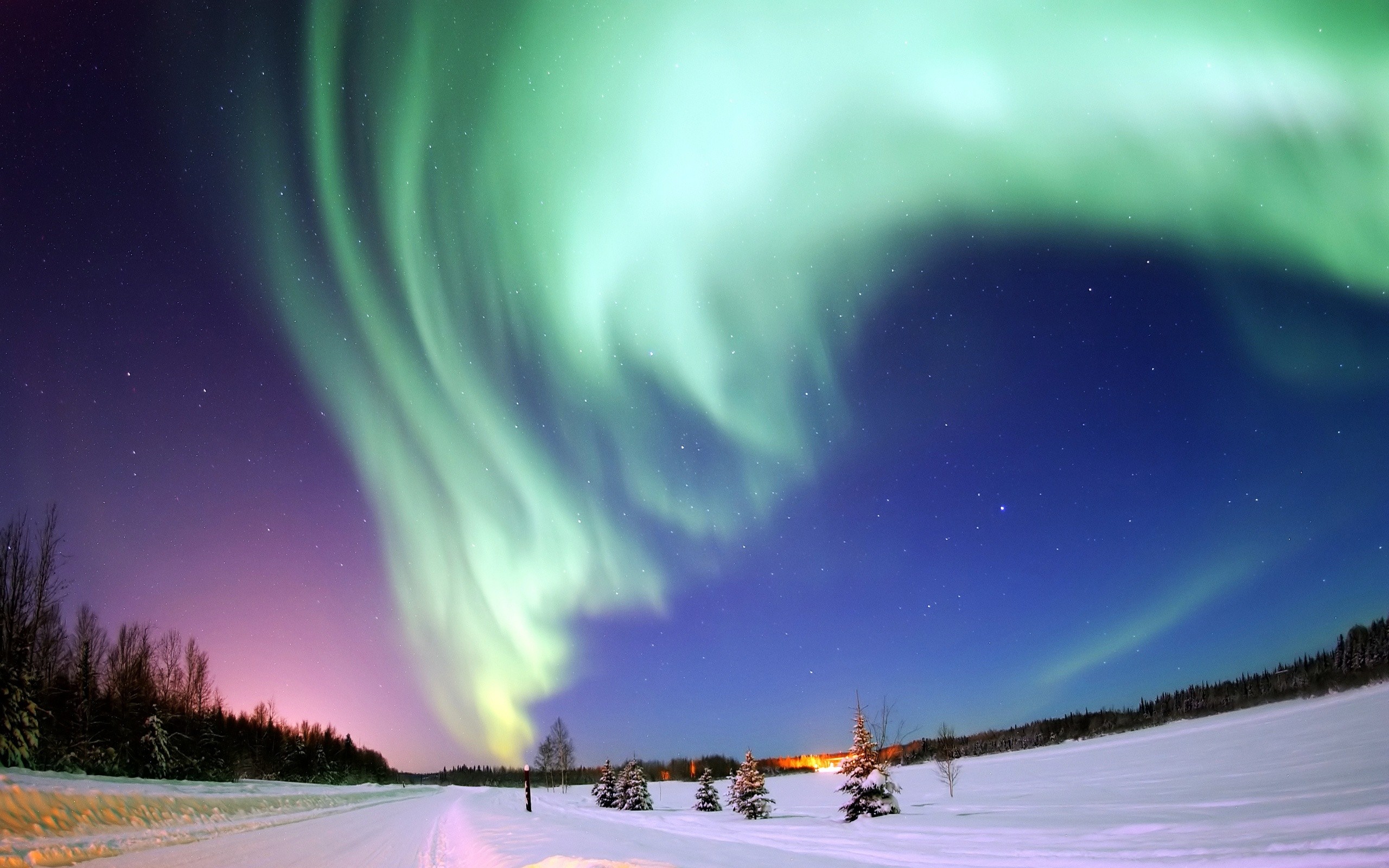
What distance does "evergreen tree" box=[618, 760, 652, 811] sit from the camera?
42.6 m

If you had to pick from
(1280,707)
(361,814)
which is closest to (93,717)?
(361,814)

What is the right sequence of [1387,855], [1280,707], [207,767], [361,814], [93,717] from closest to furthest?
[1387,855], [361,814], [93,717], [207,767], [1280,707]

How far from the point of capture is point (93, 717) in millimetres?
41750

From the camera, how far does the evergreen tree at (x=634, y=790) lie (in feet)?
140

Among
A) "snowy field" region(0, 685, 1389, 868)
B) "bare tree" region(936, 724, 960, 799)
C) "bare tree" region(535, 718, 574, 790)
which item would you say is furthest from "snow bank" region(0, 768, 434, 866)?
"bare tree" region(535, 718, 574, 790)

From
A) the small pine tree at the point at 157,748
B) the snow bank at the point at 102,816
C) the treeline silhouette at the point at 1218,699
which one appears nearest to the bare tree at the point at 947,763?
the treeline silhouette at the point at 1218,699

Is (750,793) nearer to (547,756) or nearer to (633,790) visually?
(633,790)

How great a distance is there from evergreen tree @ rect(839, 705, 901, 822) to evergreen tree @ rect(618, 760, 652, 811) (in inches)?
750

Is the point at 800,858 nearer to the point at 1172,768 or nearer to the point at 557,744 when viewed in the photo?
the point at 1172,768

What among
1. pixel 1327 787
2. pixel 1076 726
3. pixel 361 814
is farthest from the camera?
pixel 1076 726

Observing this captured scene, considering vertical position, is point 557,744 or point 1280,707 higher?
point 1280,707

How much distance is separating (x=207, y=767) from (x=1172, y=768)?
6341cm

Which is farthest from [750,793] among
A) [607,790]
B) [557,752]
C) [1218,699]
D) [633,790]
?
[1218,699]

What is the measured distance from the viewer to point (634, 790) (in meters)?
43.1
